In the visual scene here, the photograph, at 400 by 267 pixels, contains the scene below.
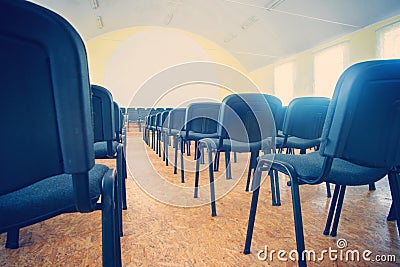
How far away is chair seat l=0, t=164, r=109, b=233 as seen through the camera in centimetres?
51

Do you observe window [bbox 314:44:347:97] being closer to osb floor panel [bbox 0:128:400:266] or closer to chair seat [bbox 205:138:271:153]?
osb floor panel [bbox 0:128:400:266]

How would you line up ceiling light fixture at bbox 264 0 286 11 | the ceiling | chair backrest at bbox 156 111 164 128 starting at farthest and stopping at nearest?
ceiling light fixture at bbox 264 0 286 11, the ceiling, chair backrest at bbox 156 111 164 128

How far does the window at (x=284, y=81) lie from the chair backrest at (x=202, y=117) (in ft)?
25.5

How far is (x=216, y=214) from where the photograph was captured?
5.45ft

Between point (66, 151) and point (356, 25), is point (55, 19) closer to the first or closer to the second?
point (66, 151)

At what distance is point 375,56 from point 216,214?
6.62 meters

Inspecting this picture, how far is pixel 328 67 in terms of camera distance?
762cm

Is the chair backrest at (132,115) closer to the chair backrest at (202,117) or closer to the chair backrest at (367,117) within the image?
the chair backrest at (202,117)


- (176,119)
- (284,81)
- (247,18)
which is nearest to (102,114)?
(176,119)

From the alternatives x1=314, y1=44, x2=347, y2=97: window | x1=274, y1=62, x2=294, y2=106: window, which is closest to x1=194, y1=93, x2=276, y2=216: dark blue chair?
x1=314, y1=44, x2=347, y2=97: window

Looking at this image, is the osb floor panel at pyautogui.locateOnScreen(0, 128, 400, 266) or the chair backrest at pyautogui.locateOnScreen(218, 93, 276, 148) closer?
the osb floor panel at pyautogui.locateOnScreen(0, 128, 400, 266)

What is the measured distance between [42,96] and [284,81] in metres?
10.3

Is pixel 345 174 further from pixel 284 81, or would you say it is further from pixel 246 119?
pixel 284 81

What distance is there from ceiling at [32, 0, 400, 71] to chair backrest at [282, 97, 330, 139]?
5273 mm
